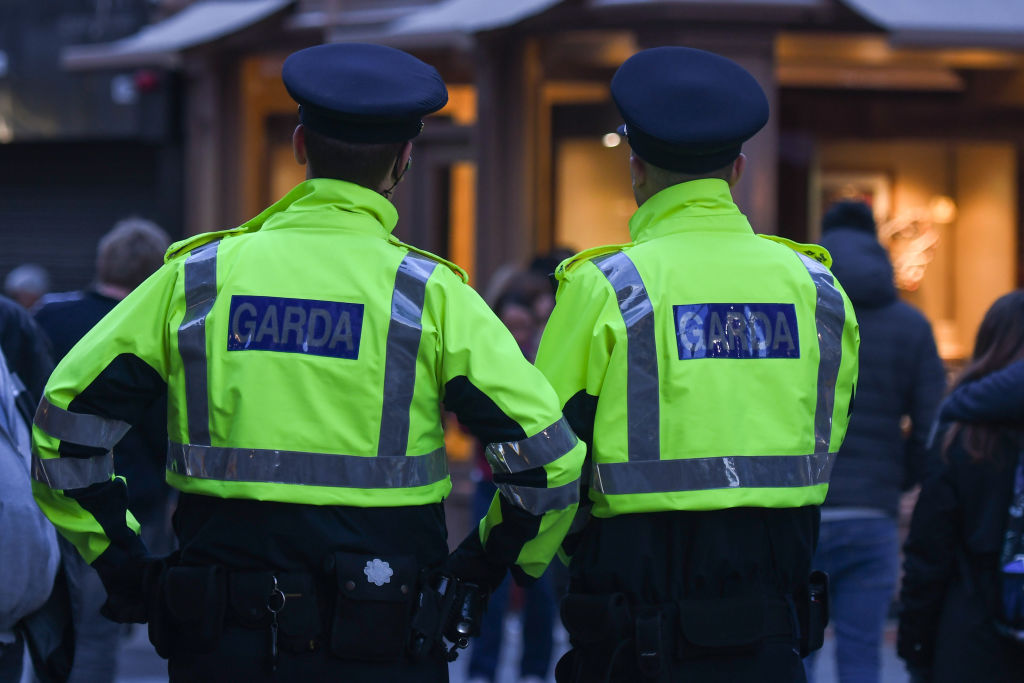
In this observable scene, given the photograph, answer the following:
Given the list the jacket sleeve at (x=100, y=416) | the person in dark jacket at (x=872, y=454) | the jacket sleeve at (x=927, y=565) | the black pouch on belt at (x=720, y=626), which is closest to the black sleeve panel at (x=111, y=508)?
the jacket sleeve at (x=100, y=416)

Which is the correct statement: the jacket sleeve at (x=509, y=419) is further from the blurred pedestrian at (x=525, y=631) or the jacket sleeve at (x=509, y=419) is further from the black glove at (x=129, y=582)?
the blurred pedestrian at (x=525, y=631)

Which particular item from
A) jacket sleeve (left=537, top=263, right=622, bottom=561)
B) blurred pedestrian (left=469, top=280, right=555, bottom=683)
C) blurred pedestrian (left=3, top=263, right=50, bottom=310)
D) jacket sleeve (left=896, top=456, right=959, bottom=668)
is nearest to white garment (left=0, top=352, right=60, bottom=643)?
jacket sleeve (left=537, top=263, right=622, bottom=561)

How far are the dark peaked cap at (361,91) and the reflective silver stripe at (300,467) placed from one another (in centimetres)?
70

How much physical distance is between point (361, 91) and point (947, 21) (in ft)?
18.1

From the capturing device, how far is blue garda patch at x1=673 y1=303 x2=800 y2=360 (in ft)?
10.4

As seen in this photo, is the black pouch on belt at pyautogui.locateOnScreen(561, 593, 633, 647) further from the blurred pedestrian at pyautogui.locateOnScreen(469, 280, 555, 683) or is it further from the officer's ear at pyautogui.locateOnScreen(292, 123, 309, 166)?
the blurred pedestrian at pyautogui.locateOnScreen(469, 280, 555, 683)

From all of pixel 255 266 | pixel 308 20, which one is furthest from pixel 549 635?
pixel 308 20

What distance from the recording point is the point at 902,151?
→ 9.24 m

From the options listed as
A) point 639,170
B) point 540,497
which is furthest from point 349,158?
point 540,497

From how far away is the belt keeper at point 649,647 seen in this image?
10.1 feet

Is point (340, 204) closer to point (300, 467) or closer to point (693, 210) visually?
point (300, 467)

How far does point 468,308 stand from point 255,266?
17.7 inches

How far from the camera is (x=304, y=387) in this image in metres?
2.92

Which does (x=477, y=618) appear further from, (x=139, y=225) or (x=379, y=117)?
(x=139, y=225)
